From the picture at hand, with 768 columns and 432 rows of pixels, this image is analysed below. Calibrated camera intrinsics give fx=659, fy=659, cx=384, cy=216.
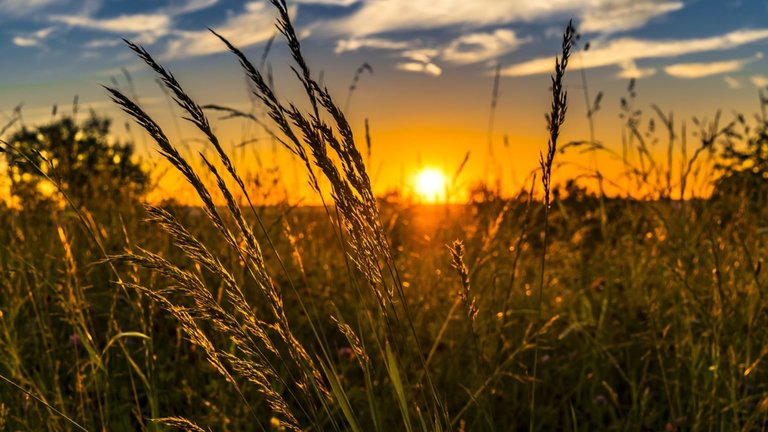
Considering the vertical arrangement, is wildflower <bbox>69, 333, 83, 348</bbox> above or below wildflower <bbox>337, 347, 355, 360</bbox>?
above

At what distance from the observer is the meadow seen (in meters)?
1.22

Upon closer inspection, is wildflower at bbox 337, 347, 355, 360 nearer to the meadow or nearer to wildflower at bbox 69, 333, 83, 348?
the meadow

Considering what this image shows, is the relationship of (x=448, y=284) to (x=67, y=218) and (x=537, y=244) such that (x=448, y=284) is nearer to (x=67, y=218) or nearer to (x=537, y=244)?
(x=67, y=218)

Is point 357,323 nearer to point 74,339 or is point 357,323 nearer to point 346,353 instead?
point 346,353

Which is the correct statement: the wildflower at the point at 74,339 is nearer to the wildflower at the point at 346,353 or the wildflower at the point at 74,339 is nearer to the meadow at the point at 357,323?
the meadow at the point at 357,323

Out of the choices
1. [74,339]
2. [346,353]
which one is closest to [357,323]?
[346,353]

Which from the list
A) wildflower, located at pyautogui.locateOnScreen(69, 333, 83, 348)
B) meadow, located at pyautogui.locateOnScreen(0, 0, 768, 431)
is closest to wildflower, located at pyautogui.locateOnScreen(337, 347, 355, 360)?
meadow, located at pyautogui.locateOnScreen(0, 0, 768, 431)

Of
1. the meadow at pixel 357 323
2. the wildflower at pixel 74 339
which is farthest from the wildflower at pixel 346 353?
the wildflower at pixel 74 339

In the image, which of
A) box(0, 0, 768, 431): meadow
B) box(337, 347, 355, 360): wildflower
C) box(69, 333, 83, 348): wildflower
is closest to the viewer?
box(0, 0, 768, 431): meadow

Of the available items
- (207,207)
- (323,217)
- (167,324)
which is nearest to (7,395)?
(167,324)

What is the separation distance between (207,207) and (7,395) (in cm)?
184

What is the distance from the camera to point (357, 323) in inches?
115

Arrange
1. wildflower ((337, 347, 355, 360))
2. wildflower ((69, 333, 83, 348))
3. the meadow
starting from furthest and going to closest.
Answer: wildflower ((337, 347, 355, 360)) < wildflower ((69, 333, 83, 348)) < the meadow

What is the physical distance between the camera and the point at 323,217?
670 cm
